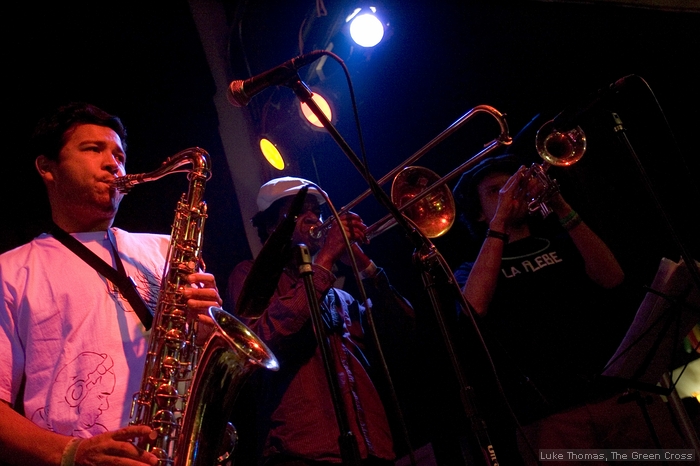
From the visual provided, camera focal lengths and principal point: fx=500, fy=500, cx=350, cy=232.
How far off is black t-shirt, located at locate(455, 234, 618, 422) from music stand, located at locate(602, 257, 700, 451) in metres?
0.22

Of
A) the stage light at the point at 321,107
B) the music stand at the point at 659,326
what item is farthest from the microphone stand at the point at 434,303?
the stage light at the point at 321,107

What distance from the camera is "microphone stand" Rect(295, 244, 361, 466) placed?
1.42 m

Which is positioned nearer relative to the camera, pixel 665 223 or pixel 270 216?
pixel 665 223

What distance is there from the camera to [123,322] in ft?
6.36

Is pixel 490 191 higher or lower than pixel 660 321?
higher

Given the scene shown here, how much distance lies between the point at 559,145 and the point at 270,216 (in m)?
2.07

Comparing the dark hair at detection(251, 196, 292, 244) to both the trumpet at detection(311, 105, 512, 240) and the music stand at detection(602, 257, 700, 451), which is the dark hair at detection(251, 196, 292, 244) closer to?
the trumpet at detection(311, 105, 512, 240)

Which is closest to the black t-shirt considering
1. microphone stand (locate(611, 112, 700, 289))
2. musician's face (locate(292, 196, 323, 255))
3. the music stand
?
the music stand

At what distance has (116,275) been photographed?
6.63ft

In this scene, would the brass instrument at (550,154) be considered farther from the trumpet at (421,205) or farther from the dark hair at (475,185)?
the trumpet at (421,205)

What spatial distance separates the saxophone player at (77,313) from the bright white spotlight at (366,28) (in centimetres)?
228

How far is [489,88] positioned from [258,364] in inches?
133

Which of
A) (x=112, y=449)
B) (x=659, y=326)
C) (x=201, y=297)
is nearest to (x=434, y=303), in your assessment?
(x=201, y=297)

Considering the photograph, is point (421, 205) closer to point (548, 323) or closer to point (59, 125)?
point (548, 323)
